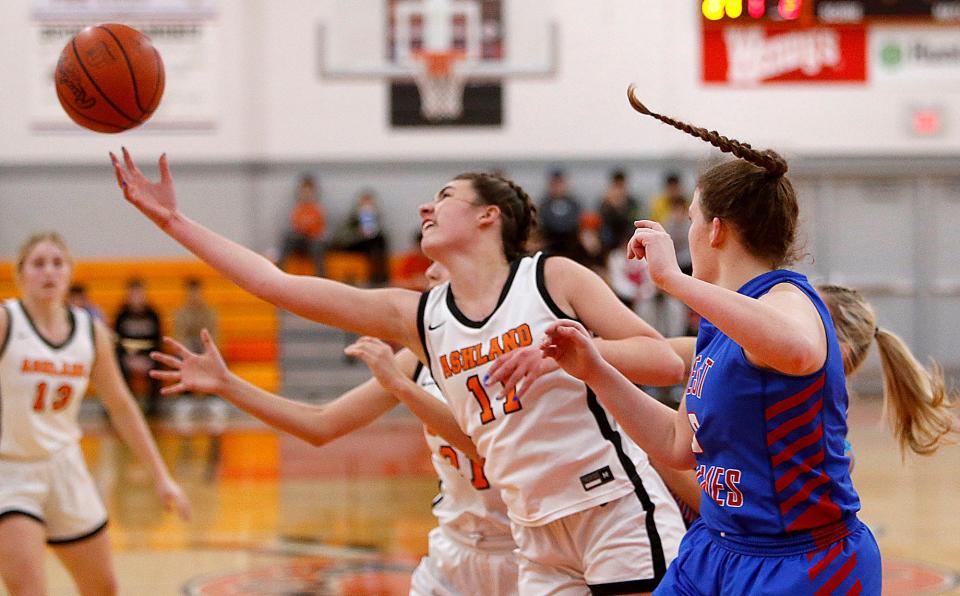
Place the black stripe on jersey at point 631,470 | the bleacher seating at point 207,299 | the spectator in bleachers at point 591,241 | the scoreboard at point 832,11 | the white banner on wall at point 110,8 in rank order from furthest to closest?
the white banner on wall at point 110,8
the bleacher seating at point 207,299
the scoreboard at point 832,11
the spectator in bleachers at point 591,241
the black stripe on jersey at point 631,470

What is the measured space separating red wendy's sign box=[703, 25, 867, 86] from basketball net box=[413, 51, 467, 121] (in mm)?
3350

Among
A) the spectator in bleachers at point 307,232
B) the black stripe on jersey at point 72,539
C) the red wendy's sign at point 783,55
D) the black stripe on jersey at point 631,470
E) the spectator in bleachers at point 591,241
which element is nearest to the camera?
the black stripe on jersey at point 631,470

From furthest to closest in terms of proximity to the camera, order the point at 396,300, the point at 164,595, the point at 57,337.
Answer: the point at 164,595 < the point at 57,337 < the point at 396,300

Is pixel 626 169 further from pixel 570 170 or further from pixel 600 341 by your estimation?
pixel 600 341

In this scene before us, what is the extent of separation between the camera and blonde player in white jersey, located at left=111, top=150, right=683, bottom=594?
3.09 meters

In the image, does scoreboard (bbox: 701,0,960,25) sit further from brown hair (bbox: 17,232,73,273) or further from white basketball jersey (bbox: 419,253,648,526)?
white basketball jersey (bbox: 419,253,648,526)

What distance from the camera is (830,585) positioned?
7.64ft

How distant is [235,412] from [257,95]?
442 cm

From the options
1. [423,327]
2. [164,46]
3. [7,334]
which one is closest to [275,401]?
[423,327]

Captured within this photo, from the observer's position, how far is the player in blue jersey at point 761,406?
2258 millimetres

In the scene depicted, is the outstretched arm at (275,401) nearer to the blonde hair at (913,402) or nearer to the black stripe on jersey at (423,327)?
the black stripe on jersey at (423,327)

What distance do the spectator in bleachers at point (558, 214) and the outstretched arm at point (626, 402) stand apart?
11171mm

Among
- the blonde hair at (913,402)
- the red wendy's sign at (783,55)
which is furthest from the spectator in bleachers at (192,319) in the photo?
the blonde hair at (913,402)

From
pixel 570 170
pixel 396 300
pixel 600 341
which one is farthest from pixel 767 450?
pixel 570 170
